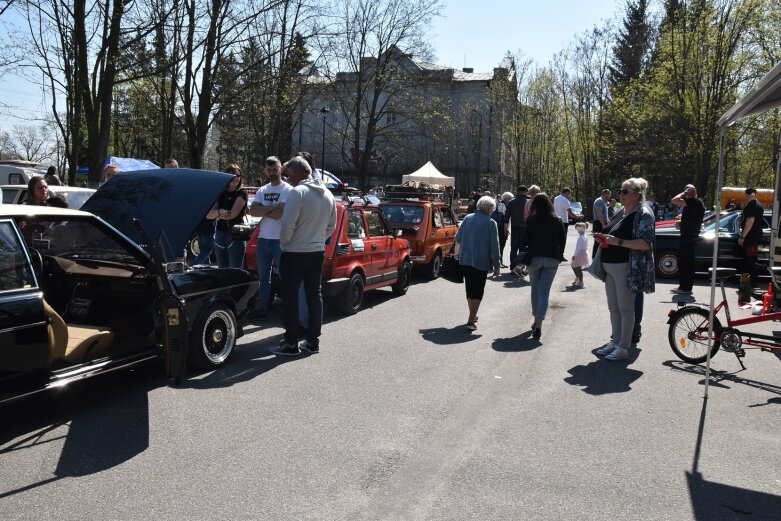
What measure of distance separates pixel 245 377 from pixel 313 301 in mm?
1264

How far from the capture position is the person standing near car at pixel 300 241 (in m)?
6.56

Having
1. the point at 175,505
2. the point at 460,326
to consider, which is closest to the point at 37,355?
the point at 175,505

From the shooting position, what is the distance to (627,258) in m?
6.92

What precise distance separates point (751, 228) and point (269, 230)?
9627 mm

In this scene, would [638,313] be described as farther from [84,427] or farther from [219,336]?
[84,427]

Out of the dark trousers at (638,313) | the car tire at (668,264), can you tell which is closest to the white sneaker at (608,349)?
the dark trousers at (638,313)

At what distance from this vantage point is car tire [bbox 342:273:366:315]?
29.1 ft

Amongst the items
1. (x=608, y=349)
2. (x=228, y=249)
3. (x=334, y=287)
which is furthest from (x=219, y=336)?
(x=608, y=349)

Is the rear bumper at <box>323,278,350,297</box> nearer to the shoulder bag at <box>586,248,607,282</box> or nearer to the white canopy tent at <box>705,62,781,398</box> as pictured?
the shoulder bag at <box>586,248,607,282</box>

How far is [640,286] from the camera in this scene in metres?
6.79

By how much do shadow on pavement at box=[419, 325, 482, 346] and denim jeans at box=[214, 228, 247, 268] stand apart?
270 centimetres

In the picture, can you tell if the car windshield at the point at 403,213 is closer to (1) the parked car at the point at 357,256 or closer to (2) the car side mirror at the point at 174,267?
(1) the parked car at the point at 357,256

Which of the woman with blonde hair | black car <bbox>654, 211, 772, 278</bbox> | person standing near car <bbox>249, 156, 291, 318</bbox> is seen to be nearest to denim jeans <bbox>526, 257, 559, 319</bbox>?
the woman with blonde hair

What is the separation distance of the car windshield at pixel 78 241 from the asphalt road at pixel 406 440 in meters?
1.10
